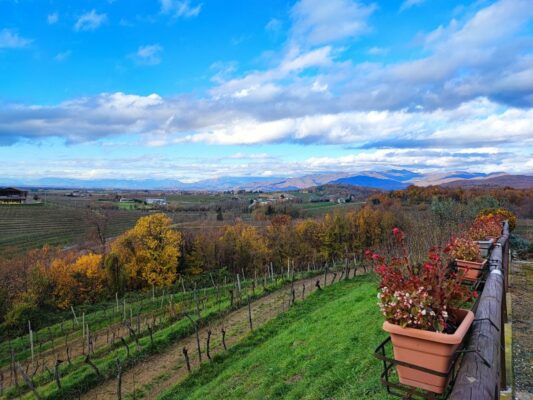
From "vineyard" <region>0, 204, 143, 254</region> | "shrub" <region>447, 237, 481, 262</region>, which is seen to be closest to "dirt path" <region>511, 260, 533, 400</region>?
A: "shrub" <region>447, 237, 481, 262</region>

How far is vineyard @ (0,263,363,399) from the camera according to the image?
1290 cm

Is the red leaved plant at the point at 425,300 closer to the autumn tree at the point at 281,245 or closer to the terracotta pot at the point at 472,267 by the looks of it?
the terracotta pot at the point at 472,267

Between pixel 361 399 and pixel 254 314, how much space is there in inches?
556

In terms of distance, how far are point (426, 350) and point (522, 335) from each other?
16.0 ft

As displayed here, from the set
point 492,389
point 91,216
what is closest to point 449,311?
point 492,389

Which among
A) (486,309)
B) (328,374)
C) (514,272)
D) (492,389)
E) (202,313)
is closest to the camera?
(492,389)

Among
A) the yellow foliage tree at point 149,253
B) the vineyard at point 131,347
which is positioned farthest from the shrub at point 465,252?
the yellow foliage tree at point 149,253

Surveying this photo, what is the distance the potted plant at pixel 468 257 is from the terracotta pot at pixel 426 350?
2.63 metres

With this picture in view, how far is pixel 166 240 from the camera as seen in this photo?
3881cm

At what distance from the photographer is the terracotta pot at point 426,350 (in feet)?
8.25

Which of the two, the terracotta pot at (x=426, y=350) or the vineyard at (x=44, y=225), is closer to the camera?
the terracotta pot at (x=426, y=350)

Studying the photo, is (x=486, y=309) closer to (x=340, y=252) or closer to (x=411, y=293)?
(x=411, y=293)

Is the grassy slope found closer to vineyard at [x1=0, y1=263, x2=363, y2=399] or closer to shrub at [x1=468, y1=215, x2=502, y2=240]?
vineyard at [x1=0, y1=263, x2=363, y2=399]

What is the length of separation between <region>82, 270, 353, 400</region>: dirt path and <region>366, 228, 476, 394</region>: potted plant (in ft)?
36.9
